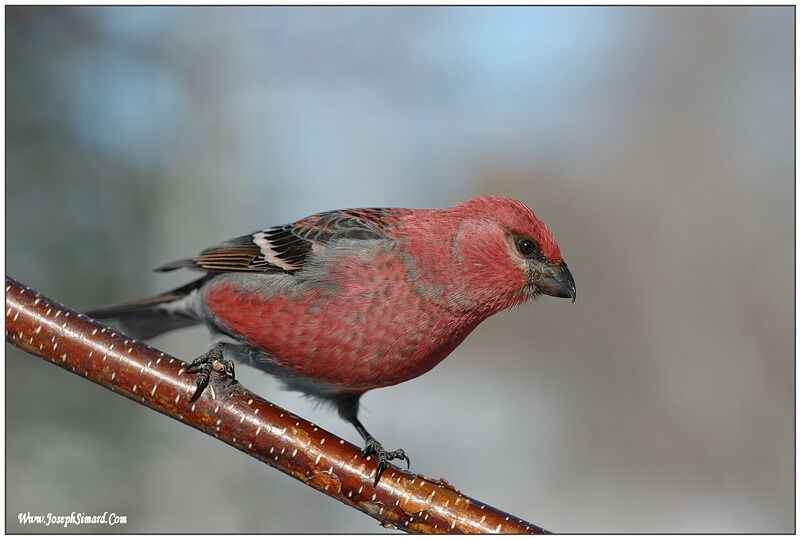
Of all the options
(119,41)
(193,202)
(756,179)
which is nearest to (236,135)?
(193,202)

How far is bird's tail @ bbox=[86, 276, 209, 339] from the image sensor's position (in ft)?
13.9

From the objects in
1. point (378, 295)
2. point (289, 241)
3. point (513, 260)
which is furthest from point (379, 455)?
point (289, 241)

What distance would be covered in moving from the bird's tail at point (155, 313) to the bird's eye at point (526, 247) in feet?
6.26

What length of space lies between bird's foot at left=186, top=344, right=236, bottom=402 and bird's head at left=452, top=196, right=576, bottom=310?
4.02 ft

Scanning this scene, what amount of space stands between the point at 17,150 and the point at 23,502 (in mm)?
3138

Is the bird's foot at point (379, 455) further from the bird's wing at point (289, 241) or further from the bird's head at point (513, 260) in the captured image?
the bird's wing at point (289, 241)

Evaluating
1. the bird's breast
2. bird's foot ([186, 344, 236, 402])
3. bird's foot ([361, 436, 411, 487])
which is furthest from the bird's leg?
bird's foot ([186, 344, 236, 402])

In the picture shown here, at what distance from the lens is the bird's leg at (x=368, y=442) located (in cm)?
312

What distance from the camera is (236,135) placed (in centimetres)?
1116

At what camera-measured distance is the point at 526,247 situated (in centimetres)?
345

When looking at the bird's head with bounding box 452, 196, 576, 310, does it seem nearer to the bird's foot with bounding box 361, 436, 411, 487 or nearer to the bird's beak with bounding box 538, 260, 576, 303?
the bird's beak with bounding box 538, 260, 576, 303

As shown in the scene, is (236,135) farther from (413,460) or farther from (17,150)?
(413,460)

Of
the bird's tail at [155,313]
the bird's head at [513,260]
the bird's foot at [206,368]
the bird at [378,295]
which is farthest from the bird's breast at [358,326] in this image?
the bird's tail at [155,313]

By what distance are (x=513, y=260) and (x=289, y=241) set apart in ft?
4.37
